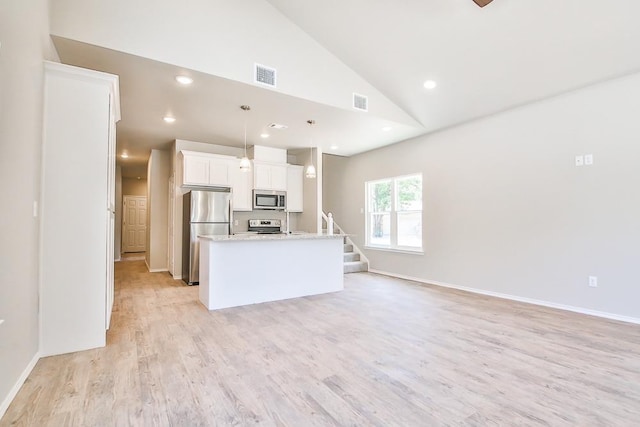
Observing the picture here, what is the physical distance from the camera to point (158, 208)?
7340mm

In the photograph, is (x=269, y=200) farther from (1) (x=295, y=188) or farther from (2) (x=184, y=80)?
(2) (x=184, y=80)

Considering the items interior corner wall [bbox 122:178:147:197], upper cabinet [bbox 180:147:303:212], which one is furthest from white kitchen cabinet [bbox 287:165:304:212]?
interior corner wall [bbox 122:178:147:197]

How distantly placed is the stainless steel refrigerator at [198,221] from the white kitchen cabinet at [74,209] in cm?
286

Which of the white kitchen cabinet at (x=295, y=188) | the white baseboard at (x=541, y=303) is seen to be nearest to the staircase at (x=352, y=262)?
the white baseboard at (x=541, y=303)

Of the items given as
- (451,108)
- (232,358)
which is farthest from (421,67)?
(232,358)

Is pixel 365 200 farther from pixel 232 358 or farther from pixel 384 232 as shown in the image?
pixel 232 358

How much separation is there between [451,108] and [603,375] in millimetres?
3853

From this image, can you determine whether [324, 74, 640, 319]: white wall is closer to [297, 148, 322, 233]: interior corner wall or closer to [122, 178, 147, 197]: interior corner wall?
[297, 148, 322, 233]: interior corner wall

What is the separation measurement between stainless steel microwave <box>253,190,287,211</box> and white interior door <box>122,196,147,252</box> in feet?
20.4

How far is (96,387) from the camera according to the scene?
214 cm

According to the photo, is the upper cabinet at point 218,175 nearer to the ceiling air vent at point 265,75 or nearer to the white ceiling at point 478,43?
the ceiling air vent at point 265,75

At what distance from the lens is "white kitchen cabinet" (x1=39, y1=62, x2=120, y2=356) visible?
2.61 metres

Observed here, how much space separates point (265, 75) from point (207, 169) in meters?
2.93

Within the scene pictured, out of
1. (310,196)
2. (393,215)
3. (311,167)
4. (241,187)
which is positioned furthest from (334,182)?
(311,167)
